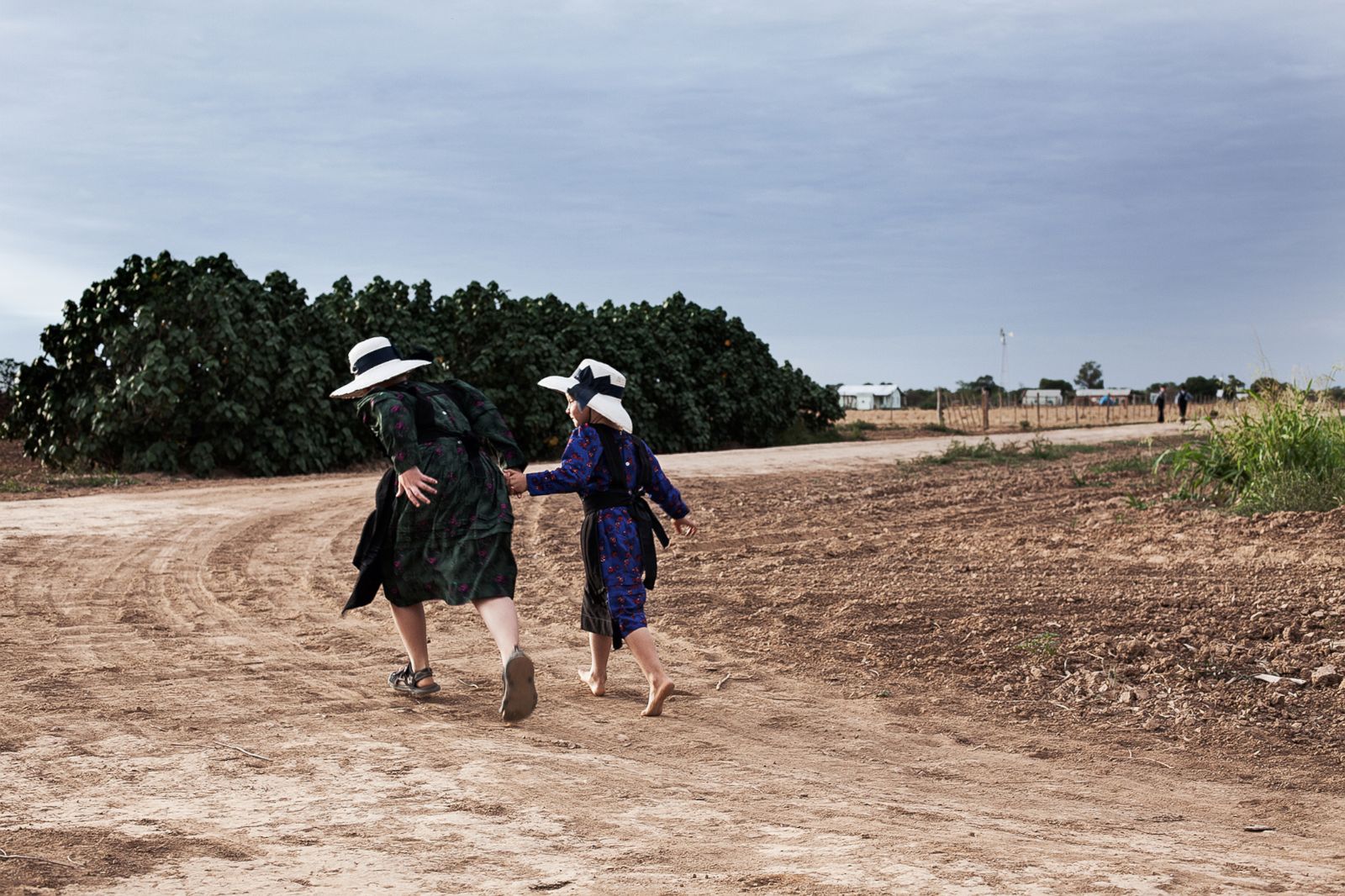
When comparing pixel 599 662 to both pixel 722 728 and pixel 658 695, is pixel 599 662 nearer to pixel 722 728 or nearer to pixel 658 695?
pixel 658 695

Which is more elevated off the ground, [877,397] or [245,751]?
[877,397]

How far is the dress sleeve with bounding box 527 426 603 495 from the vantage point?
559cm

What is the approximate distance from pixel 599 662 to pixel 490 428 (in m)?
1.35

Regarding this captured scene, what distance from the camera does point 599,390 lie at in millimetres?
5719

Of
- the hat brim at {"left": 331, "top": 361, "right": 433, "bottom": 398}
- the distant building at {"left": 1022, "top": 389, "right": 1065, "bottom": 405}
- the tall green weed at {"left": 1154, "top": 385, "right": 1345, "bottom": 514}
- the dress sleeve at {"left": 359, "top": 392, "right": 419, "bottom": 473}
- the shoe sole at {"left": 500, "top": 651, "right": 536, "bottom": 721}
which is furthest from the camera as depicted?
the distant building at {"left": 1022, "top": 389, "right": 1065, "bottom": 405}

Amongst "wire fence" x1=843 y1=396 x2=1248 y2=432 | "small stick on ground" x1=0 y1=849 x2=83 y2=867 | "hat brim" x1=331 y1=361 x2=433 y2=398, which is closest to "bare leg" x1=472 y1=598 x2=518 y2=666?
"hat brim" x1=331 y1=361 x2=433 y2=398

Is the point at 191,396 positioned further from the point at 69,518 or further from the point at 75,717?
the point at 75,717

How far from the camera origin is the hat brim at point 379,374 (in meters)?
5.44

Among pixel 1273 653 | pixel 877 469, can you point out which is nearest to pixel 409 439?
pixel 1273 653

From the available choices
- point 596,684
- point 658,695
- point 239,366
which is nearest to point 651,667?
point 658,695

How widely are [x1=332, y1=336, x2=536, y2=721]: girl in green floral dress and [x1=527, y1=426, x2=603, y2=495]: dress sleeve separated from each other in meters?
0.16

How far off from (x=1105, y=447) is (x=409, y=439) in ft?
70.5

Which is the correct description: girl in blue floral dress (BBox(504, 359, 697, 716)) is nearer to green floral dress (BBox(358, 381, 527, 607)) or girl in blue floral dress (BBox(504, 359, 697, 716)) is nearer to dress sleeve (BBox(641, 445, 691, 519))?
dress sleeve (BBox(641, 445, 691, 519))

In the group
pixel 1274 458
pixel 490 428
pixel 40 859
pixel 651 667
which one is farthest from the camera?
pixel 1274 458
